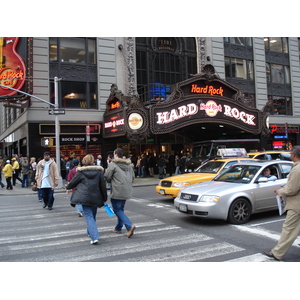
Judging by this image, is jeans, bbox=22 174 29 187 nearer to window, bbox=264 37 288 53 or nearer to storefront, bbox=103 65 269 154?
storefront, bbox=103 65 269 154

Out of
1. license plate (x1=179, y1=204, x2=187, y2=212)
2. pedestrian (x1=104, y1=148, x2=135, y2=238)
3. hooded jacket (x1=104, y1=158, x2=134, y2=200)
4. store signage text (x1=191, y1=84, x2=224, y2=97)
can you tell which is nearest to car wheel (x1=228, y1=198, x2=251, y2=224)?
license plate (x1=179, y1=204, x2=187, y2=212)

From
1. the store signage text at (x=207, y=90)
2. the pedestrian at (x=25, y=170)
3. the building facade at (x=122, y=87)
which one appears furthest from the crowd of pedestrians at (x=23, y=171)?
the store signage text at (x=207, y=90)

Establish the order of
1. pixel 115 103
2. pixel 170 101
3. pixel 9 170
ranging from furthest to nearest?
pixel 115 103 < pixel 170 101 < pixel 9 170

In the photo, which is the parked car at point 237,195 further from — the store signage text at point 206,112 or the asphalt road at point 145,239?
the store signage text at point 206,112

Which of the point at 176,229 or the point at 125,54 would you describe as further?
the point at 125,54

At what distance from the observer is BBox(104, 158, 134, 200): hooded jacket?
6801mm

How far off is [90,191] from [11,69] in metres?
18.7

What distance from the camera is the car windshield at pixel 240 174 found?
Answer: 8.52m

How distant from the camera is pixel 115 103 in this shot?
23.2 meters

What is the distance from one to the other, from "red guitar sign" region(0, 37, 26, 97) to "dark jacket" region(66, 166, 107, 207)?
17.5 m

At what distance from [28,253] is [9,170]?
13.1m

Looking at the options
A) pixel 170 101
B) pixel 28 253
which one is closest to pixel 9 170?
pixel 170 101

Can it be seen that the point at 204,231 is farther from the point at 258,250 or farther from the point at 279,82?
the point at 279,82

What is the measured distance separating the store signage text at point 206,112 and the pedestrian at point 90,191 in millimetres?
14608
